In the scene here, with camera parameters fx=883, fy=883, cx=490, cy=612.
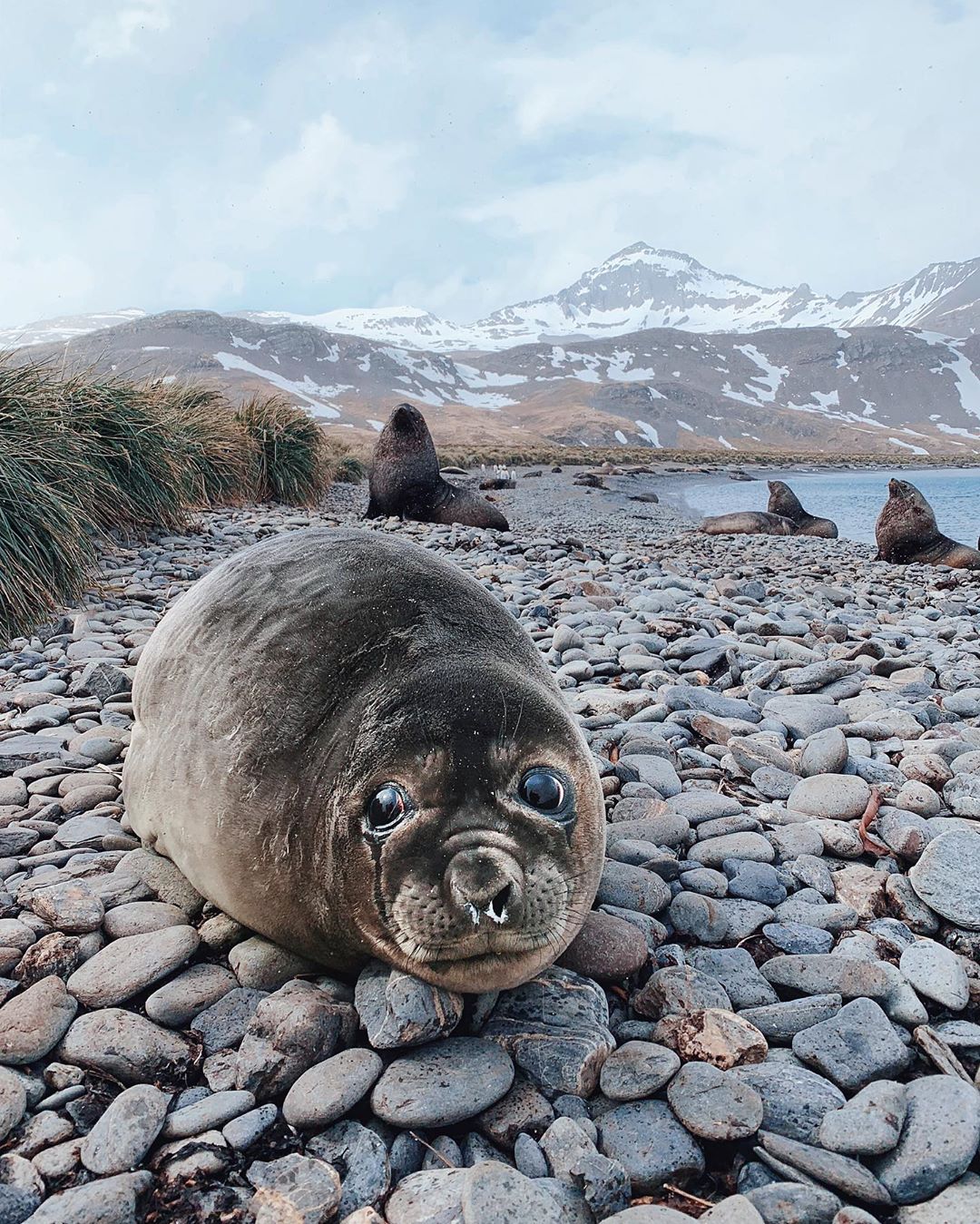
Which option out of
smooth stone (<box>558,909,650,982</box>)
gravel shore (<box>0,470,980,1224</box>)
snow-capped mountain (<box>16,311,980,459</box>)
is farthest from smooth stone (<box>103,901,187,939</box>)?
snow-capped mountain (<box>16,311,980,459</box>)

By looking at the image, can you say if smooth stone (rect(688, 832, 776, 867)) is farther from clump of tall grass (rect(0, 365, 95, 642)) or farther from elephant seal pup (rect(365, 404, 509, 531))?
elephant seal pup (rect(365, 404, 509, 531))

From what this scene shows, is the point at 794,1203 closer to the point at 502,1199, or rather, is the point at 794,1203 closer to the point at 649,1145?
the point at 649,1145

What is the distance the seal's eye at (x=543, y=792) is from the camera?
6.60ft

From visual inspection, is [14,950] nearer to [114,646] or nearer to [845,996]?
[845,996]

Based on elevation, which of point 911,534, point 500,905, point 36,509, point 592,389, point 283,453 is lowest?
point 911,534

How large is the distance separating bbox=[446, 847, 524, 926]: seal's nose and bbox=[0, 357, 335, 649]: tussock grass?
192 inches

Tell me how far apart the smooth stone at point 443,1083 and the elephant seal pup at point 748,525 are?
16.7 meters

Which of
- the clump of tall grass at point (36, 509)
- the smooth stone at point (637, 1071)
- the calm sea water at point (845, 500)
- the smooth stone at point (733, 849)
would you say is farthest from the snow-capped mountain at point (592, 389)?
the smooth stone at point (637, 1071)

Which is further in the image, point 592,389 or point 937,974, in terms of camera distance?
point 592,389

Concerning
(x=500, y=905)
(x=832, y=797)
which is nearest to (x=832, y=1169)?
(x=500, y=905)

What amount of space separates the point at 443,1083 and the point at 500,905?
1.44 feet

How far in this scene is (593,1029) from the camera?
206 cm

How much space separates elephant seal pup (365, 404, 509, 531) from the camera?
47.9 ft

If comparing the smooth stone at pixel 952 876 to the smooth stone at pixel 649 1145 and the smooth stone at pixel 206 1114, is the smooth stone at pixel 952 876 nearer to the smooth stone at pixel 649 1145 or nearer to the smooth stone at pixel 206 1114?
the smooth stone at pixel 649 1145
